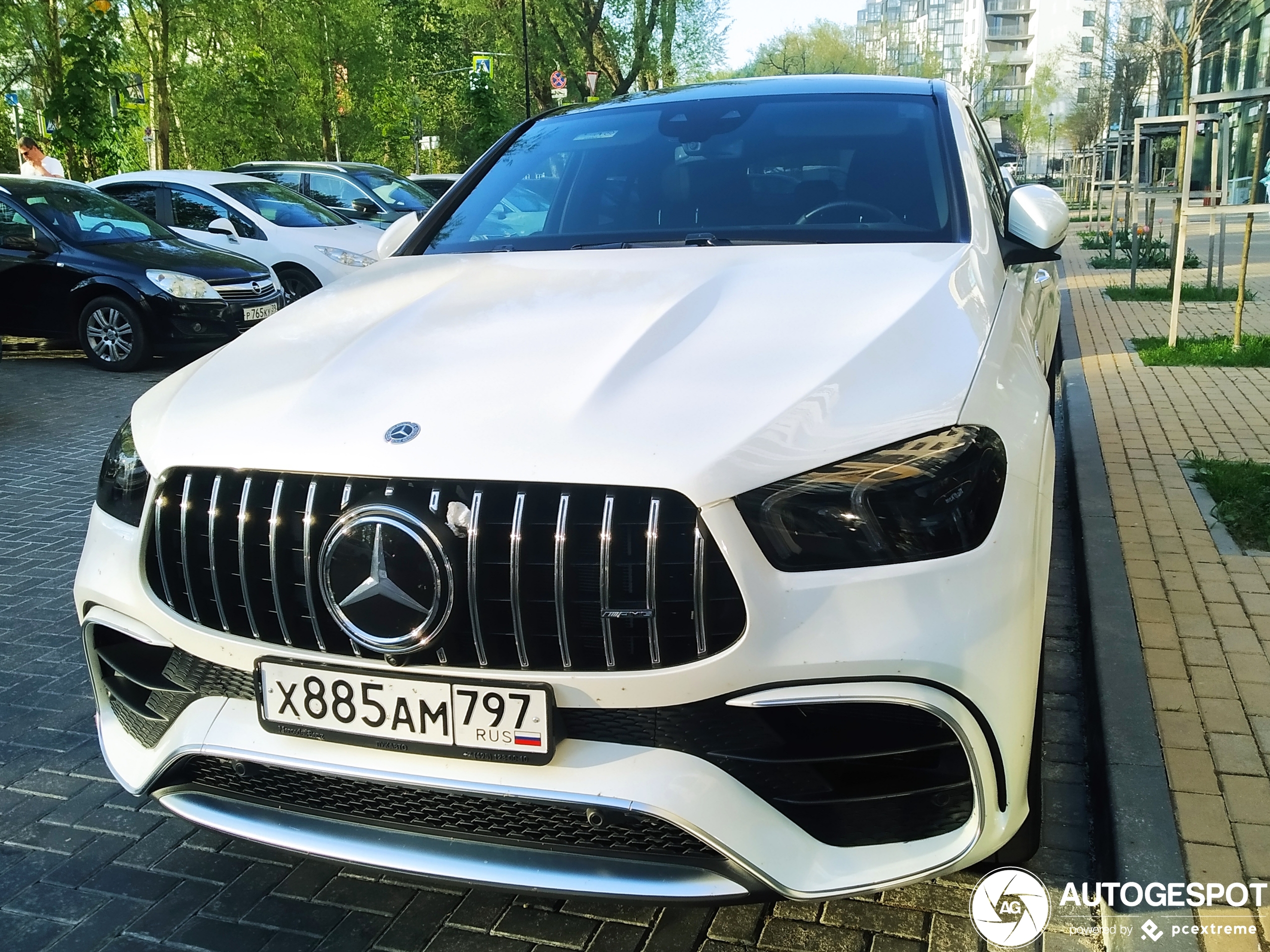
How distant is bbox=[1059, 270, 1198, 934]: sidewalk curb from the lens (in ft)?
8.45

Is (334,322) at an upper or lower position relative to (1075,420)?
upper

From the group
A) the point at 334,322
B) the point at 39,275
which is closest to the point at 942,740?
the point at 334,322

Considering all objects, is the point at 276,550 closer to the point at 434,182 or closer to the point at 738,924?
the point at 738,924

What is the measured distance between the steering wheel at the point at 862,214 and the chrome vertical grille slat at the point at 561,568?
162 centimetres

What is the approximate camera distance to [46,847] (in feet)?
9.50

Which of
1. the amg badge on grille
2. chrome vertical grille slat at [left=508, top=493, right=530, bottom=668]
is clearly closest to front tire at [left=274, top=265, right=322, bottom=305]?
the amg badge on grille

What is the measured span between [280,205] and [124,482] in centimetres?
1149

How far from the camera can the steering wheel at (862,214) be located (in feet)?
10.8

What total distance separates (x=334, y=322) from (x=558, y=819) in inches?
53.6

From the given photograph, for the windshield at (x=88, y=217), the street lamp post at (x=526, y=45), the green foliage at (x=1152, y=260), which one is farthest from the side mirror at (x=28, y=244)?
the street lamp post at (x=526, y=45)

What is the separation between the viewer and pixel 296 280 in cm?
1276

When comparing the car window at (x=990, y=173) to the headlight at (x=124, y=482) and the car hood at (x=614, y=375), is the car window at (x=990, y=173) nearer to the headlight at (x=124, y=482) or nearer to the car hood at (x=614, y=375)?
the car hood at (x=614, y=375)

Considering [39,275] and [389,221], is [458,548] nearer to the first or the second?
[39,275]

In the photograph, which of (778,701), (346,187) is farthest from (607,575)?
(346,187)
